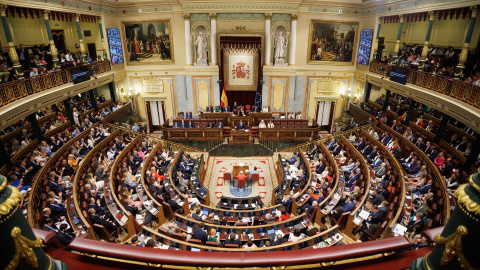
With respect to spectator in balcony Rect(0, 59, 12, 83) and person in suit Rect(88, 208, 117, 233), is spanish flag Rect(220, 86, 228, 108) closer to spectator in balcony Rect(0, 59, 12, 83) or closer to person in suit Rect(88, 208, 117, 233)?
spectator in balcony Rect(0, 59, 12, 83)

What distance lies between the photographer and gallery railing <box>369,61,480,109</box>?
9047 millimetres

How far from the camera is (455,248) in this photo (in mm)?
1610

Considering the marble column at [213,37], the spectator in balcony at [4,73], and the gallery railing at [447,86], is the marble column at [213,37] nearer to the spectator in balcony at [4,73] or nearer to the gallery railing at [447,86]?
the spectator in balcony at [4,73]

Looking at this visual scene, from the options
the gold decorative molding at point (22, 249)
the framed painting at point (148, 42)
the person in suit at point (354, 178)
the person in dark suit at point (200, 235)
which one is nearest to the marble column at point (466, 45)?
the person in suit at point (354, 178)

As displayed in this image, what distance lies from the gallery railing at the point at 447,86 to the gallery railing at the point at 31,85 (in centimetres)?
1646

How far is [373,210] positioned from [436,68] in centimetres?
890

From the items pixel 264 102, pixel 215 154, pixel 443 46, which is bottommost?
pixel 215 154

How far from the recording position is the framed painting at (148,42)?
1736 cm

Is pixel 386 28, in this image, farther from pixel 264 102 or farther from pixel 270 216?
pixel 270 216

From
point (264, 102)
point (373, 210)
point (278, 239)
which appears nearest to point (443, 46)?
point (264, 102)

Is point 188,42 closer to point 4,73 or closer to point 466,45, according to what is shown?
point 4,73

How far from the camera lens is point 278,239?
23.7ft

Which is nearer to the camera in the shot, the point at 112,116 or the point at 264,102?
the point at 112,116

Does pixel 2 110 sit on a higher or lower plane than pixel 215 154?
higher
